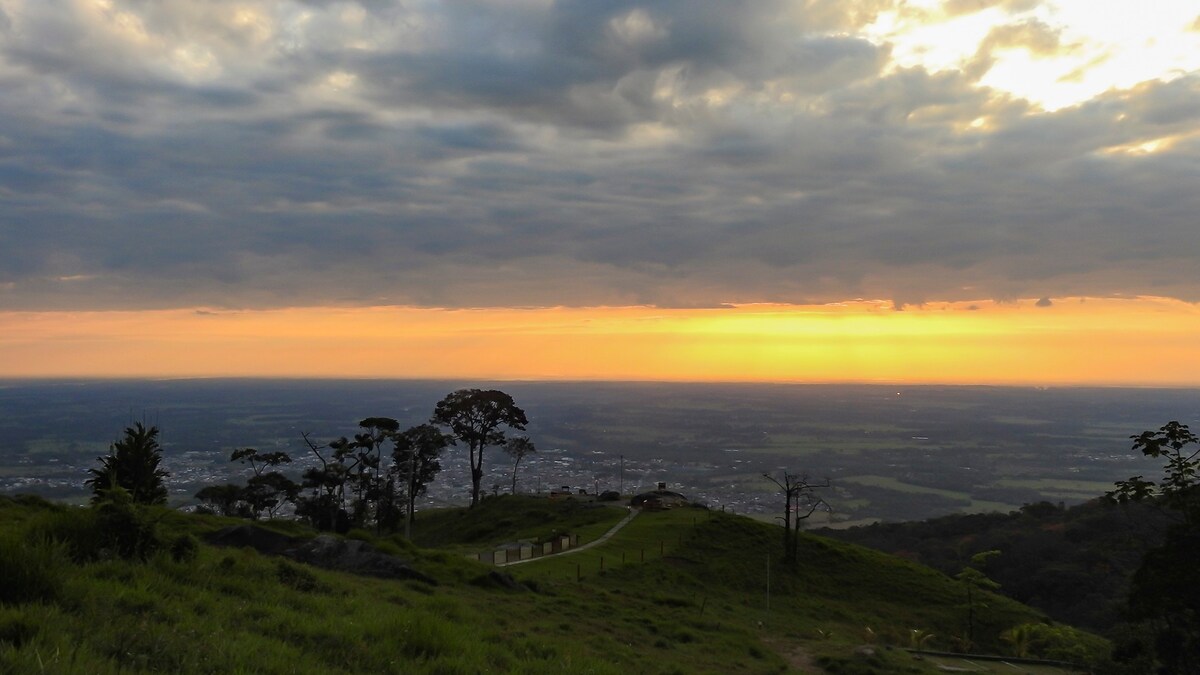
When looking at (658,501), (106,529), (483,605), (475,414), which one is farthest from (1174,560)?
(475,414)

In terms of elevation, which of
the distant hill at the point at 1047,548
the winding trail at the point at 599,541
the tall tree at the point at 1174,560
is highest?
the tall tree at the point at 1174,560

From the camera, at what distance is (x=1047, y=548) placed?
71.9 meters

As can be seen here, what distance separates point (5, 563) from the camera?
659cm

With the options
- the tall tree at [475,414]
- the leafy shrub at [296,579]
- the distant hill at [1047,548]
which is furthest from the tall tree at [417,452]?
the leafy shrub at [296,579]

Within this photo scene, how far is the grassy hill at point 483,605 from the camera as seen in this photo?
21.0 ft

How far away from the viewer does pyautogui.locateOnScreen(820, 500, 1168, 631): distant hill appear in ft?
184

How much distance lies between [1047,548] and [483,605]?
74.1m

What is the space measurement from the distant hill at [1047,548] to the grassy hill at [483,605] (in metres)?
16.4

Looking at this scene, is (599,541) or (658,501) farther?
(658,501)

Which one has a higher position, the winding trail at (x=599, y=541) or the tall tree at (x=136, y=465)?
the tall tree at (x=136, y=465)

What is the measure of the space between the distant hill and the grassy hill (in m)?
16.4

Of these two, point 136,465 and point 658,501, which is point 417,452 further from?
point 136,465

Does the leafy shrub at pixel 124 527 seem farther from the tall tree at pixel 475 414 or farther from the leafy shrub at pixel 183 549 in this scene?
the tall tree at pixel 475 414

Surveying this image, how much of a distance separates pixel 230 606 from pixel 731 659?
15.9 metres
